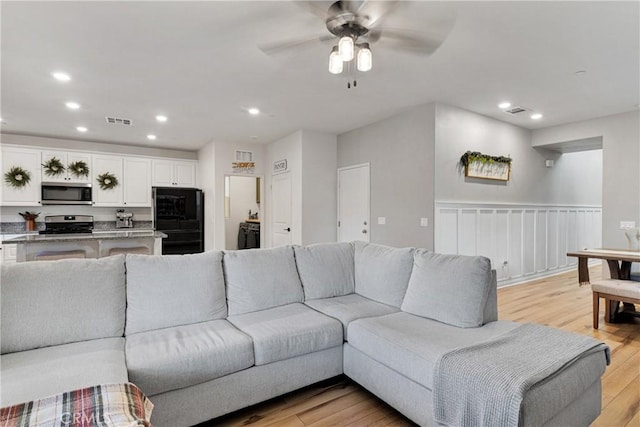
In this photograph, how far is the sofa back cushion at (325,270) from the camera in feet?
8.70

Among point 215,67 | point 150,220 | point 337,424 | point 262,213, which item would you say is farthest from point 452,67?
point 150,220

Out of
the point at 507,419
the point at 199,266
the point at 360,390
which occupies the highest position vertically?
the point at 199,266

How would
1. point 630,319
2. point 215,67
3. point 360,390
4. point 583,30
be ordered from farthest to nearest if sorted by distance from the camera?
point 630,319 < point 215,67 < point 583,30 < point 360,390

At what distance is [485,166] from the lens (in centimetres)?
462

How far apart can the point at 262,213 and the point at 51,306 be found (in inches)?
196

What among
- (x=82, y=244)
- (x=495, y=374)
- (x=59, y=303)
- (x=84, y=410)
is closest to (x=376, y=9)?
(x=495, y=374)

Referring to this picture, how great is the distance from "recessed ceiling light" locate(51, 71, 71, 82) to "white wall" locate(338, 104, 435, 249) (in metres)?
3.81

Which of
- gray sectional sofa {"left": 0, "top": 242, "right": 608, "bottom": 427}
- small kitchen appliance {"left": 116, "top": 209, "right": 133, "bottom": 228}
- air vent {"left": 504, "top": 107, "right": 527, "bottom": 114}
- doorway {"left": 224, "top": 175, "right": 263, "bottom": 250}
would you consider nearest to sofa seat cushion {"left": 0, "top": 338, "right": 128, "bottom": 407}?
gray sectional sofa {"left": 0, "top": 242, "right": 608, "bottom": 427}

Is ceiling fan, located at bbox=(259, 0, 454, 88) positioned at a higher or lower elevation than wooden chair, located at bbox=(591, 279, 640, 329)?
higher

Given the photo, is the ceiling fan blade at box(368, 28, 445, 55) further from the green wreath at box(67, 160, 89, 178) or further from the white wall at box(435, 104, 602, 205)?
the green wreath at box(67, 160, 89, 178)

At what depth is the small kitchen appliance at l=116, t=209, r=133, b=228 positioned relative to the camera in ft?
20.9

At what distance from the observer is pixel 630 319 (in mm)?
3465

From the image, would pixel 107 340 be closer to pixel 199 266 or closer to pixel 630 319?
pixel 199 266

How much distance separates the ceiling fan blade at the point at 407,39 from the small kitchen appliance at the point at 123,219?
591cm
